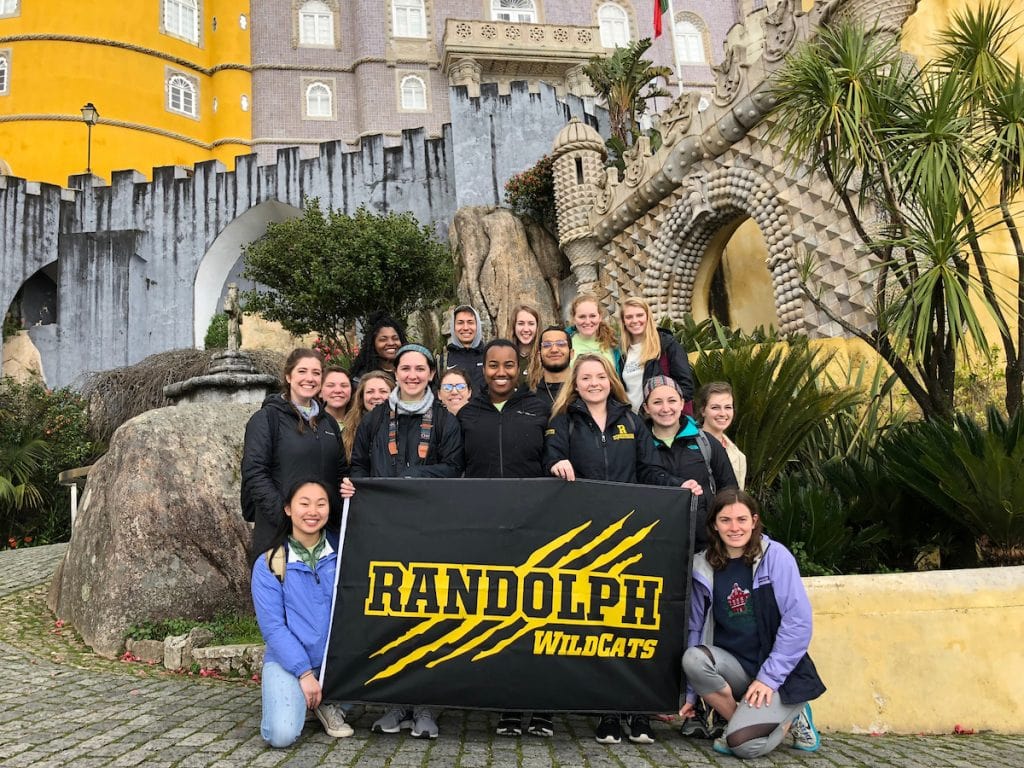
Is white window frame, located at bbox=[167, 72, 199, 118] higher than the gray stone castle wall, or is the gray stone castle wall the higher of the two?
white window frame, located at bbox=[167, 72, 199, 118]

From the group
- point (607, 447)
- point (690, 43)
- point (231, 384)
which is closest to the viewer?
point (607, 447)

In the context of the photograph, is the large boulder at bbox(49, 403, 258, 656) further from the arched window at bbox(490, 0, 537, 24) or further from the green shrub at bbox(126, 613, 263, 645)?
Answer: the arched window at bbox(490, 0, 537, 24)

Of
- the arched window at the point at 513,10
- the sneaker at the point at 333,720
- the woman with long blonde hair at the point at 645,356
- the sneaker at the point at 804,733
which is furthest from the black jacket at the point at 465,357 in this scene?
the arched window at the point at 513,10

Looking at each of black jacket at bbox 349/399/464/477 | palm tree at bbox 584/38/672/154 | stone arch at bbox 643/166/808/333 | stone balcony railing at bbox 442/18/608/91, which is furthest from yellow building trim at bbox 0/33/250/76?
black jacket at bbox 349/399/464/477

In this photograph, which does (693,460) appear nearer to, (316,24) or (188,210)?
(188,210)

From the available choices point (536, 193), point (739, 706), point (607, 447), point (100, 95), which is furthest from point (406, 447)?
point (100, 95)

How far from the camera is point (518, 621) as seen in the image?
4008 millimetres

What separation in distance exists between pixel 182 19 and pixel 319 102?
6.02 meters

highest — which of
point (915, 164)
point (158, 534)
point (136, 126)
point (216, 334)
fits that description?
point (136, 126)

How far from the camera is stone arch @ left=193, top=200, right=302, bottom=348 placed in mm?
22109

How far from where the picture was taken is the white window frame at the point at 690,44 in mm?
33656

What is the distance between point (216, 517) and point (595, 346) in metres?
3.60

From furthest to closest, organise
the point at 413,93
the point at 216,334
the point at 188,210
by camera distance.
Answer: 1. the point at 413,93
2. the point at 188,210
3. the point at 216,334

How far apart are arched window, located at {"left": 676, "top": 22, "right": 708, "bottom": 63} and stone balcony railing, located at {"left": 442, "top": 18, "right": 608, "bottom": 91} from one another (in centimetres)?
545
